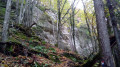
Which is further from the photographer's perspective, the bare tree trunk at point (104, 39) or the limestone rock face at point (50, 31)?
the limestone rock face at point (50, 31)

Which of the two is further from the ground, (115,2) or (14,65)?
(115,2)

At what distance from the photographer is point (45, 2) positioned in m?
20.2

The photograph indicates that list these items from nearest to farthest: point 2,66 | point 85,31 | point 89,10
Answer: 1. point 2,66
2. point 89,10
3. point 85,31

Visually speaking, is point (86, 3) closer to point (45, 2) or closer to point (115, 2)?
point (115, 2)

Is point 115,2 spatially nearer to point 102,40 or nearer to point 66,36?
point 102,40

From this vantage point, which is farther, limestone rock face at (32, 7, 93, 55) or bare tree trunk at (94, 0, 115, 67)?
limestone rock face at (32, 7, 93, 55)

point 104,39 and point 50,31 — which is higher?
point 104,39

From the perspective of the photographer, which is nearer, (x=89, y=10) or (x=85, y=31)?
(x=89, y=10)

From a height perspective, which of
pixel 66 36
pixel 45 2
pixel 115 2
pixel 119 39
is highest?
pixel 45 2

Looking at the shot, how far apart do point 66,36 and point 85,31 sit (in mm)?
8710

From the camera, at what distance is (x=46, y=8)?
2083 cm

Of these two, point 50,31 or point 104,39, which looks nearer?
point 104,39

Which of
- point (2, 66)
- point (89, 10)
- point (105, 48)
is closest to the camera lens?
point (2, 66)

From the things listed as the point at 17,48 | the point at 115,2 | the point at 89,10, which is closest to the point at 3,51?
the point at 17,48
